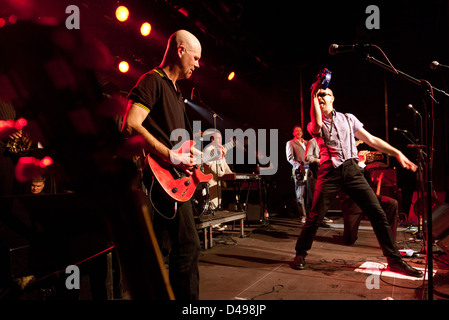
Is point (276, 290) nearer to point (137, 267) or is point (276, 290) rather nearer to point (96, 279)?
point (96, 279)

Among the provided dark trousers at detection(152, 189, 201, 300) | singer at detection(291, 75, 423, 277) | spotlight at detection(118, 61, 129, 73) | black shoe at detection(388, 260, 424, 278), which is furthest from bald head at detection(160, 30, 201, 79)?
spotlight at detection(118, 61, 129, 73)

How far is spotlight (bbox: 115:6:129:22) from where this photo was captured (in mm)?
5262

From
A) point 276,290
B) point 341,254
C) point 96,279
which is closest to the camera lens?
point 96,279

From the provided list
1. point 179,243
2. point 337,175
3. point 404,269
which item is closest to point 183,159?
point 179,243

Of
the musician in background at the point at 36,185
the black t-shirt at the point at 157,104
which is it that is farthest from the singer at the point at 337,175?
the musician in background at the point at 36,185

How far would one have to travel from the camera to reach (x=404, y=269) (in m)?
3.15

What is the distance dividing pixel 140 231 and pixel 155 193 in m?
1.39

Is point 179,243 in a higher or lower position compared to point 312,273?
higher

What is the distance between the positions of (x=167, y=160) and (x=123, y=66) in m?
5.11

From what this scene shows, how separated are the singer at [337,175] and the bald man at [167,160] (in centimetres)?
195

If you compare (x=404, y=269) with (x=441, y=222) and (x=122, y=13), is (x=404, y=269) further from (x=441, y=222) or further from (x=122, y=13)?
(x=122, y=13)

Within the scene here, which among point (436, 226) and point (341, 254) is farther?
point (341, 254)

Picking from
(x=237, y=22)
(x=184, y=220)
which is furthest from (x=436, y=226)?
(x=237, y=22)
